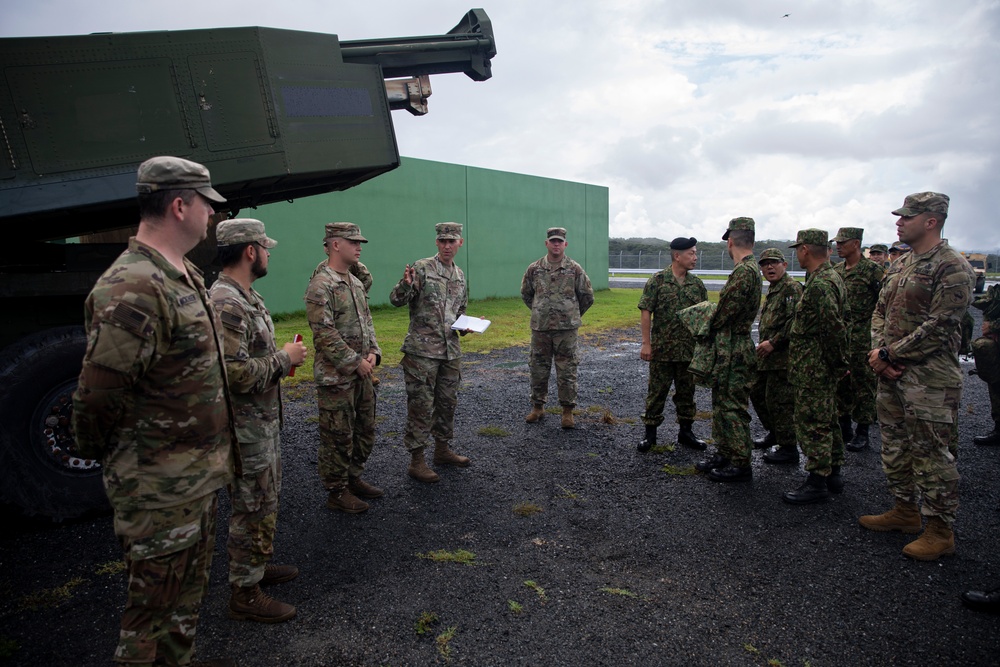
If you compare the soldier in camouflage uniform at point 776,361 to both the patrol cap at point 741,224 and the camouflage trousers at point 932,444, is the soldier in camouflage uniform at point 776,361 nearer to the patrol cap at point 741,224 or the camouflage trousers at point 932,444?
the patrol cap at point 741,224

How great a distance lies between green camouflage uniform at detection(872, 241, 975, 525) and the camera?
327cm

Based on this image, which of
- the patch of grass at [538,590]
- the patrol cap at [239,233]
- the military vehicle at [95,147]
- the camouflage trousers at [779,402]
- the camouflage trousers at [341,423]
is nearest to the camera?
the patrol cap at [239,233]

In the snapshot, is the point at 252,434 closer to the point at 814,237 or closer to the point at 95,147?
the point at 95,147

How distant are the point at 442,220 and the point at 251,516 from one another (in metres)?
15.7

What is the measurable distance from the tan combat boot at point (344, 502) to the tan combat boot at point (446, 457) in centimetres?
95

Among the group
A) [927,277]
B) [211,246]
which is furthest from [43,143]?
[927,277]

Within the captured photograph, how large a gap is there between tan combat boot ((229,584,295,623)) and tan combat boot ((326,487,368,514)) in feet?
3.64

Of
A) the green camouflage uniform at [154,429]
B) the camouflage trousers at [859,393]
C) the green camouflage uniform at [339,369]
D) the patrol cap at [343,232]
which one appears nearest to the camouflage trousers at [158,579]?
the green camouflage uniform at [154,429]

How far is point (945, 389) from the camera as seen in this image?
330 centimetres

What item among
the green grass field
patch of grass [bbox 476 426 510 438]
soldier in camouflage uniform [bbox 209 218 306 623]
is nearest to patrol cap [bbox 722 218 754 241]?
patch of grass [bbox 476 426 510 438]

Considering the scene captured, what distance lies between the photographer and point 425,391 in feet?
14.6

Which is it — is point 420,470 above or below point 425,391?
below

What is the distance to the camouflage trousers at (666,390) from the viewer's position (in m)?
5.15

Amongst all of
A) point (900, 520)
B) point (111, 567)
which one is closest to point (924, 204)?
point (900, 520)
